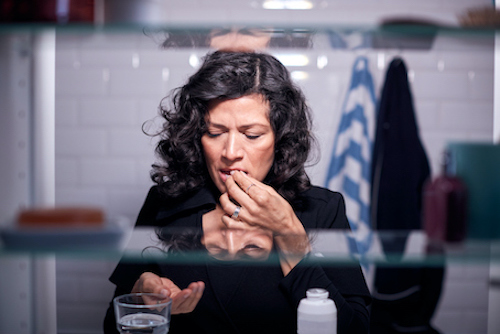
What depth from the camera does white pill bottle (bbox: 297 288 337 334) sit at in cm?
72

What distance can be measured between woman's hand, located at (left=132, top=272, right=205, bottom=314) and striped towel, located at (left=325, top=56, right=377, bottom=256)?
2.27 ft

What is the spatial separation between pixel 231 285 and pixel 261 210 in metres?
0.28

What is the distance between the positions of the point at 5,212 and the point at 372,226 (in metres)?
1.05

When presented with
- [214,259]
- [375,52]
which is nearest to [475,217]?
[214,259]

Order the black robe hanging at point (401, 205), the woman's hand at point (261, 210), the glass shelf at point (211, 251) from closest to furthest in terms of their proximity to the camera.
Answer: the glass shelf at point (211, 251) → the woman's hand at point (261, 210) → the black robe hanging at point (401, 205)

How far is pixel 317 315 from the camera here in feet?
2.37

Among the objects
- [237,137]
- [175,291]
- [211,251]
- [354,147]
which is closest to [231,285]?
[175,291]

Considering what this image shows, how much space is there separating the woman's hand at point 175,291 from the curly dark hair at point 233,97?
0.89 feet

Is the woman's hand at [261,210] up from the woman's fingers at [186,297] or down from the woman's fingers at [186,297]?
up

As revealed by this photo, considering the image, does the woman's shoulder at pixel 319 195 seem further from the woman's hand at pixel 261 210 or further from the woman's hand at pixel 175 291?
the woman's hand at pixel 175 291

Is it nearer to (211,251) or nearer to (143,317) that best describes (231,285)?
(143,317)

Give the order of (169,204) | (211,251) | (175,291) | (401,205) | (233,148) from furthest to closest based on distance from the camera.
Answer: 1. (401,205)
2. (169,204)
3. (233,148)
4. (175,291)
5. (211,251)

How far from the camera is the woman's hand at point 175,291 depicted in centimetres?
82

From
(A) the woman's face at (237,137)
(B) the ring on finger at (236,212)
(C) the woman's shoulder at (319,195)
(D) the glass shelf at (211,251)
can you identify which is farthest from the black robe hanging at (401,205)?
(D) the glass shelf at (211,251)
